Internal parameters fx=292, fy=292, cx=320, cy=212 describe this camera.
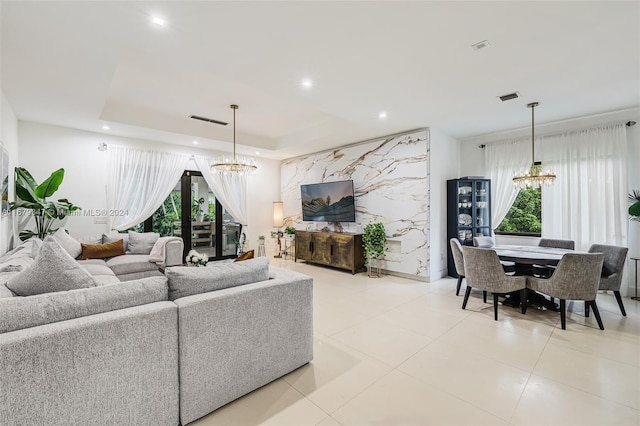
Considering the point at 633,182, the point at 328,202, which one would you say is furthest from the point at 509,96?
the point at 328,202

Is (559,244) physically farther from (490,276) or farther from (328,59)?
(328,59)

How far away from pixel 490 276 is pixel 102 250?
564cm

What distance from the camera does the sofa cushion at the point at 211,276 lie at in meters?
1.94

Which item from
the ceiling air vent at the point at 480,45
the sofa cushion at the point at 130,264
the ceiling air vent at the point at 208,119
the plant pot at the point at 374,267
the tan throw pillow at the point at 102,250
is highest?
the ceiling air vent at the point at 208,119

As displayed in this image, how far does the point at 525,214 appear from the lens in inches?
218

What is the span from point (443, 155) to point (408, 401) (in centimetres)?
467

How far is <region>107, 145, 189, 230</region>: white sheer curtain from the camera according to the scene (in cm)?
556

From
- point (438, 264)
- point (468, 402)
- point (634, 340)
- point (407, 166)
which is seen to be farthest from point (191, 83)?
point (634, 340)

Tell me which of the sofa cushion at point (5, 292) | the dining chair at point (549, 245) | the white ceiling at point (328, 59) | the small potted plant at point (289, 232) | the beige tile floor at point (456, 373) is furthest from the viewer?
the small potted plant at point (289, 232)

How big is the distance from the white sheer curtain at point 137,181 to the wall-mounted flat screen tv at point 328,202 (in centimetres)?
294

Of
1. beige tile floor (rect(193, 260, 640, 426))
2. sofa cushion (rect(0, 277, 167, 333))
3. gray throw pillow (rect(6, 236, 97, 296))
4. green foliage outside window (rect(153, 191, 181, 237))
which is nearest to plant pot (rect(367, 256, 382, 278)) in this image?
beige tile floor (rect(193, 260, 640, 426))

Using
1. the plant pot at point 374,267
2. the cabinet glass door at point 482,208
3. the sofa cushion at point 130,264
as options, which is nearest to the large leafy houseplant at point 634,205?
the cabinet glass door at point 482,208

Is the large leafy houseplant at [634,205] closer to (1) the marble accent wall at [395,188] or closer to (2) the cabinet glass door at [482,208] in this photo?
(2) the cabinet glass door at [482,208]

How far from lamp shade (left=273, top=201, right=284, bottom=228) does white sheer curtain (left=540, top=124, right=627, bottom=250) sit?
5794 millimetres
